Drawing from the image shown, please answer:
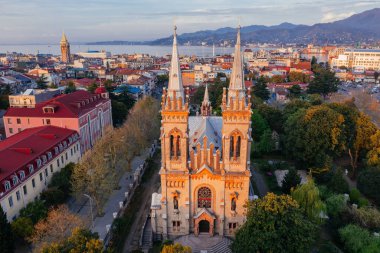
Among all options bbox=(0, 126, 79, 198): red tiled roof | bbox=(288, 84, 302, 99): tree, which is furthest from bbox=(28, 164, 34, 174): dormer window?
bbox=(288, 84, 302, 99): tree

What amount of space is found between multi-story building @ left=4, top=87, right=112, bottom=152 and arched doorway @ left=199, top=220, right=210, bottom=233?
99.2ft

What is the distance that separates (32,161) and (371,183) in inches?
1791

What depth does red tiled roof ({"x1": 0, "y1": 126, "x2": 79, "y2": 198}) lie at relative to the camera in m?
35.1

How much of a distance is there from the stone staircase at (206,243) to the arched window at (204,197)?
3.42 m

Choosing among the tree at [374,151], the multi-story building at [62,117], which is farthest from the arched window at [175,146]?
the tree at [374,151]

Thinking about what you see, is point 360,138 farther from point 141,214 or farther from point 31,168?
point 31,168

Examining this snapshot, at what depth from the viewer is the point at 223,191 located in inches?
1217

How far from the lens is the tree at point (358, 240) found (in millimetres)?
28916

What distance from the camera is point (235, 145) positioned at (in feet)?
98.3

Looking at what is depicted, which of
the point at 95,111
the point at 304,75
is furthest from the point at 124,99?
the point at 304,75

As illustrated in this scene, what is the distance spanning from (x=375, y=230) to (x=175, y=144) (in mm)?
23971

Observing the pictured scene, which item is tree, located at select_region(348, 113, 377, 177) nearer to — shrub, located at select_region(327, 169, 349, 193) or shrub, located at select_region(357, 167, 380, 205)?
shrub, located at select_region(357, 167, 380, 205)

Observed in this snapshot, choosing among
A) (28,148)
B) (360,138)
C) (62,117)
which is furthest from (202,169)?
(360,138)

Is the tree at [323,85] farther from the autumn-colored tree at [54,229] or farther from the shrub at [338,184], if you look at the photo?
the autumn-colored tree at [54,229]
